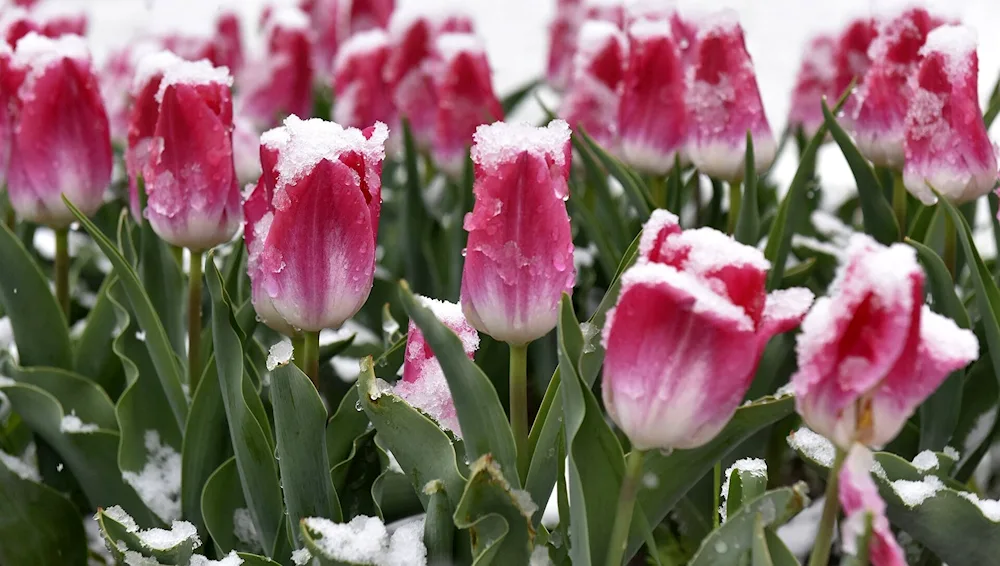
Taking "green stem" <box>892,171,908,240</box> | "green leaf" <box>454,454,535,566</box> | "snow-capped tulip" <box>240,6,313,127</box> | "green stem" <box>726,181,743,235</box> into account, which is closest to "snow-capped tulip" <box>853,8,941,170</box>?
"green stem" <box>892,171,908,240</box>

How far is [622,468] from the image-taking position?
612mm

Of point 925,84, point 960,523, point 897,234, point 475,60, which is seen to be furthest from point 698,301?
point 475,60

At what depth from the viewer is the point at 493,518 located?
62 centimetres

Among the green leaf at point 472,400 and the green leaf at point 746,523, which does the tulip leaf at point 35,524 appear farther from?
the green leaf at point 746,523

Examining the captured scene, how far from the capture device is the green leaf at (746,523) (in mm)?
548

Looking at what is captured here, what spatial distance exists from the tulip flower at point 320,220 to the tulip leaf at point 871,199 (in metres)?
0.45

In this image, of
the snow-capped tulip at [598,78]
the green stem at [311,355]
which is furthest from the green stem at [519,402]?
the snow-capped tulip at [598,78]

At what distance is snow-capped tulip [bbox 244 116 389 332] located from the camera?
0.64 m

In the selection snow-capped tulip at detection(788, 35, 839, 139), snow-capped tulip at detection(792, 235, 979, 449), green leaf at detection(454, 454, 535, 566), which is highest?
snow-capped tulip at detection(792, 235, 979, 449)

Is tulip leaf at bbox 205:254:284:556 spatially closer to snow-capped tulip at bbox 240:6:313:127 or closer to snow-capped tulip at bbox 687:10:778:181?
snow-capped tulip at bbox 687:10:778:181

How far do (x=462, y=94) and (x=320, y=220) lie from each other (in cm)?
82

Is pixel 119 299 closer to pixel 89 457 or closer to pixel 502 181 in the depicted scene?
pixel 89 457

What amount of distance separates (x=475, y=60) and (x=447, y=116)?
3.4 inches

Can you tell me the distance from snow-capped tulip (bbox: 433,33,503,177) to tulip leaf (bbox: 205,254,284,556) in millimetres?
714
